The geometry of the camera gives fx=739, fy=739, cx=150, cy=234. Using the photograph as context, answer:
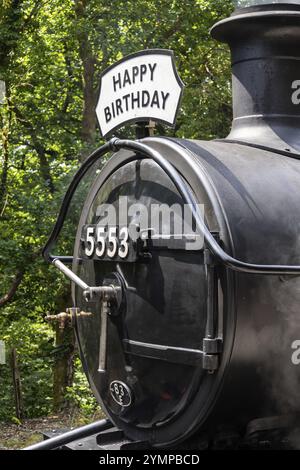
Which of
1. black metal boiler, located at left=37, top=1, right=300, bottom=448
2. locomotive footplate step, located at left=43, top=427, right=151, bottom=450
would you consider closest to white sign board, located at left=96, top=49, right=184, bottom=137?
black metal boiler, located at left=37, top=1, right=300, bottom=448

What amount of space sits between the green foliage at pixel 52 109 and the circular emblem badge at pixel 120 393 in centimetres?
532

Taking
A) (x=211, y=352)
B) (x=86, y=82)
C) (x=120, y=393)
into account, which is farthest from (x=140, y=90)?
(x=86, y=82)

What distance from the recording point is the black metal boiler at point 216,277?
107 inches

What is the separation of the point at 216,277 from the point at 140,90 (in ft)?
3.24

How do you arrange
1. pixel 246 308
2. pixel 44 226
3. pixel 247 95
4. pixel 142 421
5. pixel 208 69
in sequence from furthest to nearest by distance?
pixel 208 69
pixel 44 226
pixel 247 95
pixel 142 421
pixel 246 308

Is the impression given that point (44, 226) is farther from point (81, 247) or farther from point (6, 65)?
point (81, 247)

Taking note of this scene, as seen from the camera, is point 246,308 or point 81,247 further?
point 81,247

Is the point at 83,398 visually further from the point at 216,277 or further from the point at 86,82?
the point at 216,277

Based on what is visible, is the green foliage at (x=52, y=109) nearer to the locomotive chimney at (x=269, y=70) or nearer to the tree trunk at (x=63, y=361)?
the tree trunk at (x=63, y=361)

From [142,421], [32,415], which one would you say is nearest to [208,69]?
[32,415]

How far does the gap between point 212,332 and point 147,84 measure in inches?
45.1

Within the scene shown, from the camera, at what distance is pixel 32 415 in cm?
1003

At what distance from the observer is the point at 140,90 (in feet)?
10.6

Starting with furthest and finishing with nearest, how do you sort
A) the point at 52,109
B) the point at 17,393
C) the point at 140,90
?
the point at 52,109 < the point at 17,393 < the point at 140,90
